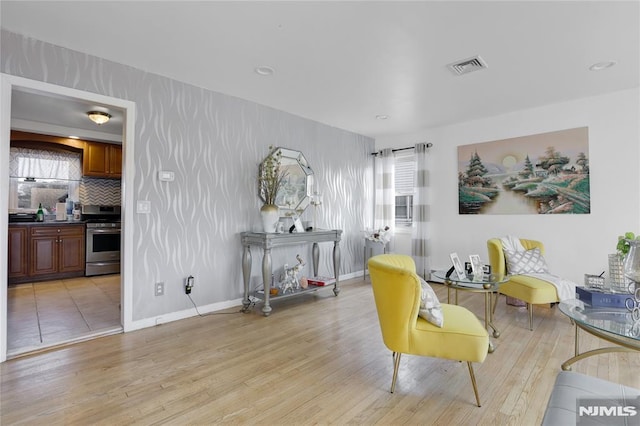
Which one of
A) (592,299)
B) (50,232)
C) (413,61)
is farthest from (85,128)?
(592,299)

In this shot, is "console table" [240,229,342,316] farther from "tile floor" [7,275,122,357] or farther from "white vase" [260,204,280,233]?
"tile floor" [7,275,122,357]

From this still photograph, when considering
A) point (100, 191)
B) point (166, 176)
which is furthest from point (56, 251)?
point (166, 176)

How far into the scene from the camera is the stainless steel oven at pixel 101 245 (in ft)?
17.8

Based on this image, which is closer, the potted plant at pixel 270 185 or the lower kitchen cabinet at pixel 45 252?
the potted plant at pixel 270 185

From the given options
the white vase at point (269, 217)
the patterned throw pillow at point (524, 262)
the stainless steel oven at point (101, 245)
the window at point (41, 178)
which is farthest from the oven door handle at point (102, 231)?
the patterned throw pillow at point (524, 262)

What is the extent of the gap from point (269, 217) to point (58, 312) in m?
2.56

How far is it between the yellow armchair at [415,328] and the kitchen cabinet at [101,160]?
18.9 ft

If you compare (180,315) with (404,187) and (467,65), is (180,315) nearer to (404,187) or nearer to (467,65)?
(467,65)

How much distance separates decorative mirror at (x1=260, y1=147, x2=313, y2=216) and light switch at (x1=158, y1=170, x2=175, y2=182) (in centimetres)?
113

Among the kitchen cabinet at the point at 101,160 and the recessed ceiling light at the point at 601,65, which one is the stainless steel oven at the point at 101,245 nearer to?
the kitchen cabinet at the point at 101,160

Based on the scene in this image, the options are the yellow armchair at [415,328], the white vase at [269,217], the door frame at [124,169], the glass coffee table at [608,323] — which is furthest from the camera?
the white vase at [269,217]

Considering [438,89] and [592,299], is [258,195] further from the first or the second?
[592,299]

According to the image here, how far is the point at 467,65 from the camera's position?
9.73 ft

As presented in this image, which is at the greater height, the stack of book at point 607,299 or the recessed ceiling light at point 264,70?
the recessed ceiling light at point 264,70
